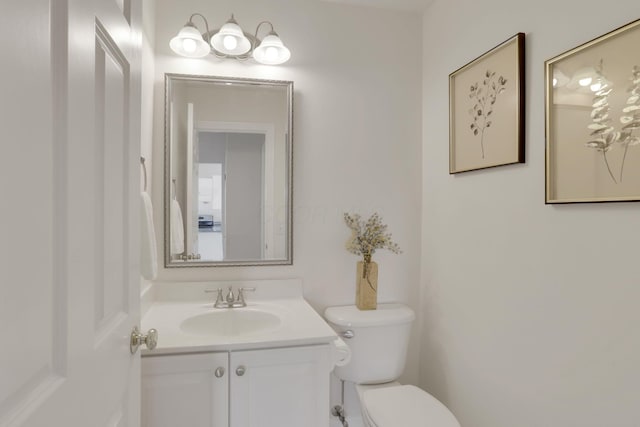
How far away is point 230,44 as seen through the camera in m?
1.73

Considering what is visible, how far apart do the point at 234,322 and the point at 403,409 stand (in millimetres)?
808

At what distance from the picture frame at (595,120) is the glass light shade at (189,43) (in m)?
1.43

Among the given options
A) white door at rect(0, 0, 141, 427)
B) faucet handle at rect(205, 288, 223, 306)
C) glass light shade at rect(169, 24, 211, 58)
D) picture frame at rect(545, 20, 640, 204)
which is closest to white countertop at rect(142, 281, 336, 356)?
faucet handle at rect(205, 288, 223, 306)

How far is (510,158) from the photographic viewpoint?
1.40m

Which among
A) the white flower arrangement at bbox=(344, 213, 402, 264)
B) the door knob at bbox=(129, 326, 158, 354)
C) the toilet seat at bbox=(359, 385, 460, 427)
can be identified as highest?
the white flower arrangement at bbox=(344, 213, 402, 264)

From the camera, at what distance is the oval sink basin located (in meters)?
1.62

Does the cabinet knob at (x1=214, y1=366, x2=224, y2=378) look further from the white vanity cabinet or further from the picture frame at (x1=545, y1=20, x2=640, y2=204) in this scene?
the picture frame at (x1=545, y1=20, x2=640, y2=204)

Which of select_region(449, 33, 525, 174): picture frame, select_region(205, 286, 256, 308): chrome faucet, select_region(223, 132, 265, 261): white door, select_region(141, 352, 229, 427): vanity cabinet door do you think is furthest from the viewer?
select_region(223, 132, 265, 261): white door

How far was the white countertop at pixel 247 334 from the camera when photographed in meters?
1.27

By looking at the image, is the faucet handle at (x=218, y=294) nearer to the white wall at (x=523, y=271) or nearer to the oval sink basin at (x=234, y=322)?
the oval sink basin at (x=234, y=322)

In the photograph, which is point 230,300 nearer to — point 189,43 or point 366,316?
point 366,316

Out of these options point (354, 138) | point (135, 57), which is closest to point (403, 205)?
point (354, 138)

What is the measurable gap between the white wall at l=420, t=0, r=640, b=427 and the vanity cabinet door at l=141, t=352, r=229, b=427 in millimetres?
1064

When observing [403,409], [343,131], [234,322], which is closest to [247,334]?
[234,322]
